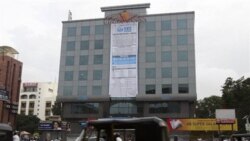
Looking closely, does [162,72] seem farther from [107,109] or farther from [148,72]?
[107,109]

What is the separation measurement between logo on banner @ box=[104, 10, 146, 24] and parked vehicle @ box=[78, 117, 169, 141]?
179 ft

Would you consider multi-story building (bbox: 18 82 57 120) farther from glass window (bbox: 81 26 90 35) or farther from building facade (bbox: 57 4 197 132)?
building facade (bbox: 57 4 197 132)

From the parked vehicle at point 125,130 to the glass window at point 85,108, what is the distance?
5303 cm

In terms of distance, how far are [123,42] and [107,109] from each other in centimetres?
1078

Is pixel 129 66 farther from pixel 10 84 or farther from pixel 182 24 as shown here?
pixel 10 84

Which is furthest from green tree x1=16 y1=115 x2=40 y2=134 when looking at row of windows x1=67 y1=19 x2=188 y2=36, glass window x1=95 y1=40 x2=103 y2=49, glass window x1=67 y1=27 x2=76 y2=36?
glass window x1=95 y1=40 x2=103 y2=49

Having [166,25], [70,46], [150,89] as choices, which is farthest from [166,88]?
[70,46]

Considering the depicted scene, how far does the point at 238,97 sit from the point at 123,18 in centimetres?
2293

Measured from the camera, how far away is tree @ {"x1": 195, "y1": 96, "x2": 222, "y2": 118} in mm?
86938

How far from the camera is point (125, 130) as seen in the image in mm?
10297

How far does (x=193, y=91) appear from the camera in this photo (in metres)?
59.1

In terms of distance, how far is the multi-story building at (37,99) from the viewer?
458 ft

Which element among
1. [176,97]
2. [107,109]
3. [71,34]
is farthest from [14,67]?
[176,97]

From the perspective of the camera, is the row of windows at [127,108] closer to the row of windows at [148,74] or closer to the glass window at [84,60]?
the row of windows at [148,74]
